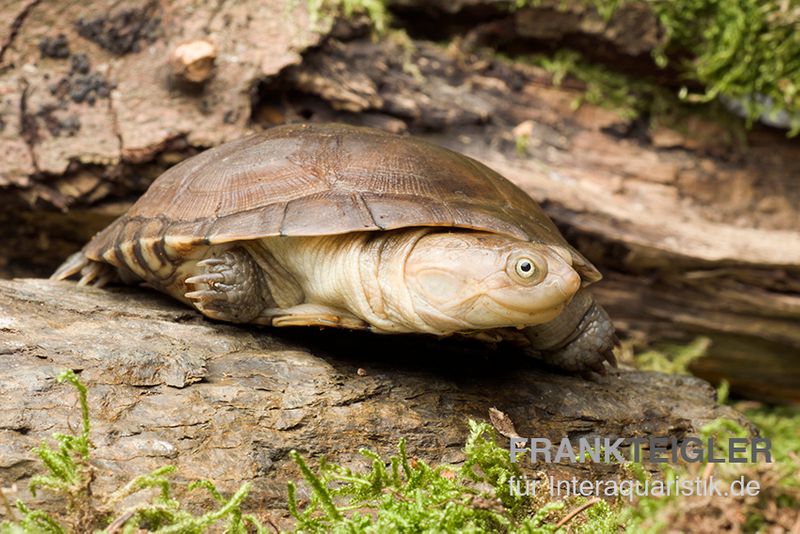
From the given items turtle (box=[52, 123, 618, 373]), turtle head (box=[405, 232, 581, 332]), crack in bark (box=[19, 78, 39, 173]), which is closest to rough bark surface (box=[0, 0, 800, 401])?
Result: crack in bark (box=[19, 78, 39, 173])

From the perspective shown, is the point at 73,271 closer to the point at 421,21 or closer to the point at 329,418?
the point at 329,418

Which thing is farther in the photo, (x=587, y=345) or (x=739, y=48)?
(x=739, y=48)

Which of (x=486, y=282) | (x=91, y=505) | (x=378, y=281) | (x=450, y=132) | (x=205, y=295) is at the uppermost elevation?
(x=450, y=132)

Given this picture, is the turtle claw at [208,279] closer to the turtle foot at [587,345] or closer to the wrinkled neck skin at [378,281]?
the wrinkled neck skin at [378,281]

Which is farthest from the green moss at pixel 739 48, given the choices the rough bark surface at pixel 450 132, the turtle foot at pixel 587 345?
the turtle foot at pixel 587 345

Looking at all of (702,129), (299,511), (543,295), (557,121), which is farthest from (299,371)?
(702,129)

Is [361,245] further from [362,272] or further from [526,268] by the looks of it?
[526,268]

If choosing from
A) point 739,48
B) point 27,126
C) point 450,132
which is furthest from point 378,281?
point 739,48

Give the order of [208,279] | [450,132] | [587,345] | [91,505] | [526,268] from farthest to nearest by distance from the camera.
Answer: [450,132], [587,345], [208,279], [526,268], [91,505]
